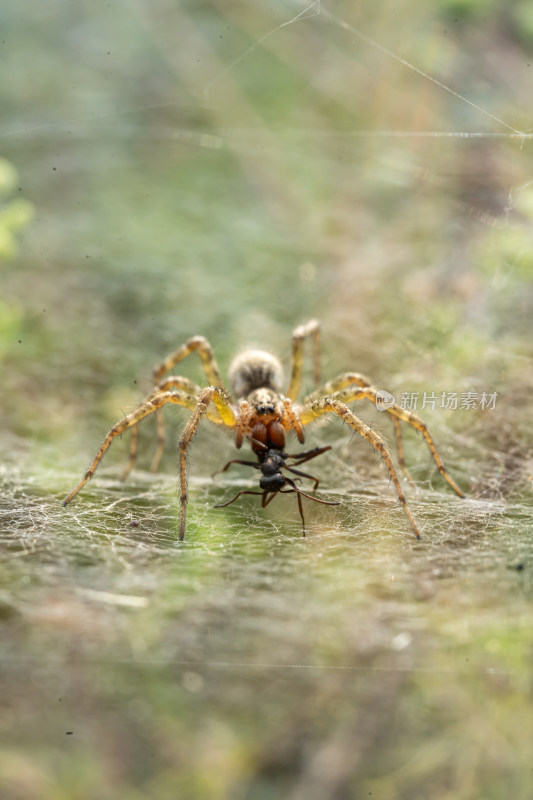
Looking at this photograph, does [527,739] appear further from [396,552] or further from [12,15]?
[12,15]

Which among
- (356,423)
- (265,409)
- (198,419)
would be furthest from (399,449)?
(198,419)

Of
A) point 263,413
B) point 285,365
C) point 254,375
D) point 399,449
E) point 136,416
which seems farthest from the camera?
point 285,365

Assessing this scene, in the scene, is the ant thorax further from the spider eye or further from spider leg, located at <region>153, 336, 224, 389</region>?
the spider eye

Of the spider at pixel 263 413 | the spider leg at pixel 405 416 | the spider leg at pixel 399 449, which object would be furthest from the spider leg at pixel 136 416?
the spider leg at pixel 399 449

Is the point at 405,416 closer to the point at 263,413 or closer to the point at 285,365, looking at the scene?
the point at 263,413

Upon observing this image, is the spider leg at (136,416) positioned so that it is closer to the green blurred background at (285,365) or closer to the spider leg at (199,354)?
the green blurred background at (285,365)

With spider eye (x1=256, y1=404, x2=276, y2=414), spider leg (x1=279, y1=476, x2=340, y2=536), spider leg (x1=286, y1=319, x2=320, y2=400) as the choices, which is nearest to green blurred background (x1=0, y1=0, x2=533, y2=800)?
spider leg (x1=279, y1=476, x2=340, y2=536)
